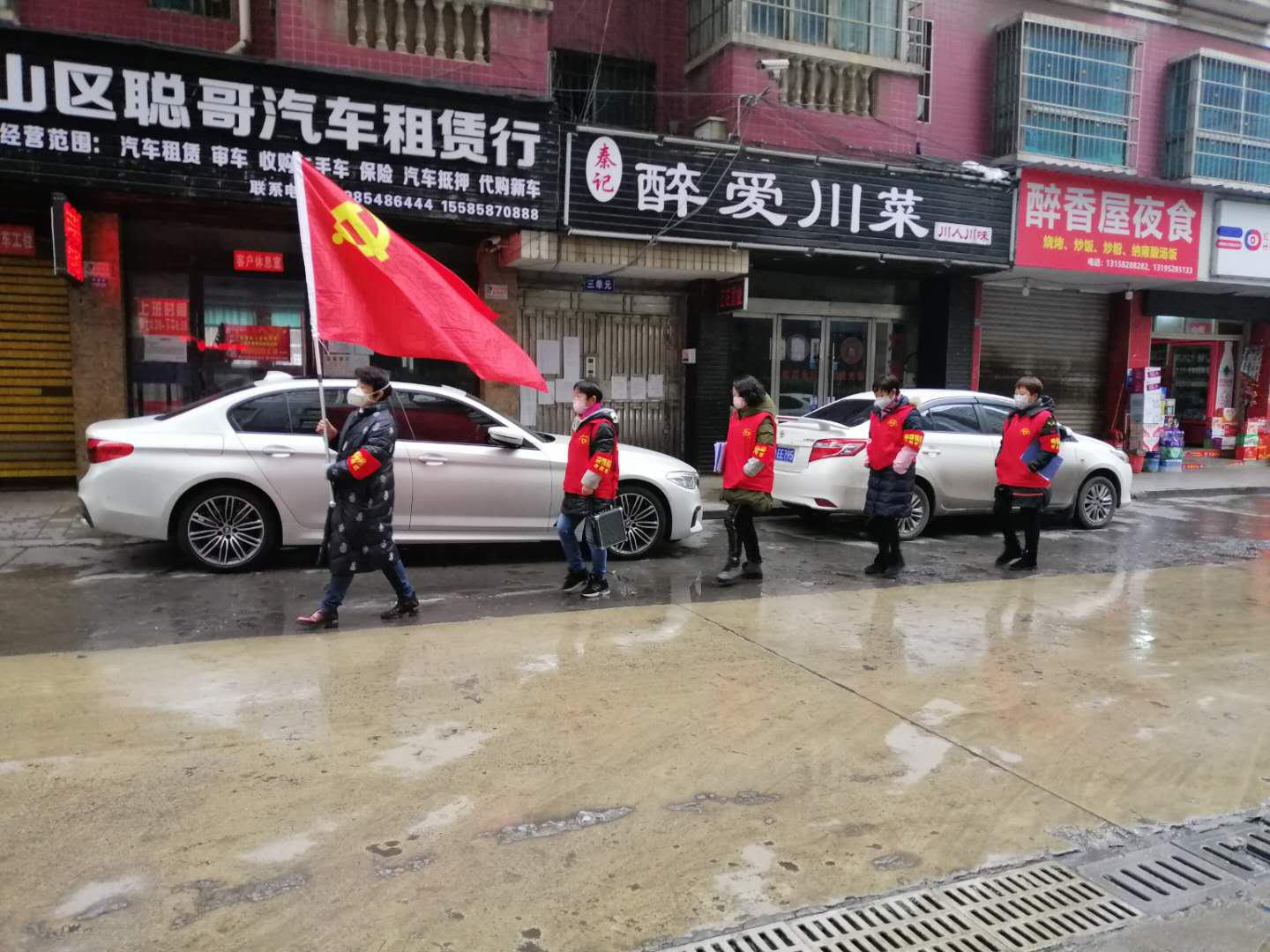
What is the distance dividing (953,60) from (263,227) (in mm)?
10931

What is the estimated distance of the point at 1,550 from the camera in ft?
27.0

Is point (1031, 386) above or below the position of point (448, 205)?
below

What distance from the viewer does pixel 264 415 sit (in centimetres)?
754

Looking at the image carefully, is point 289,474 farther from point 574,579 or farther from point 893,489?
point 893,489

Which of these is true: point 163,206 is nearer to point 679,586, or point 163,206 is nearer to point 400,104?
point 400,104

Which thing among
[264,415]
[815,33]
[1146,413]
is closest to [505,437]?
[264,415]

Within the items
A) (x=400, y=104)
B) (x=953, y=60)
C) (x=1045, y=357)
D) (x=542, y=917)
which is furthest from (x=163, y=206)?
(x=1045, y=357)

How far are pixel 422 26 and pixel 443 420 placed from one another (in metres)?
6.02

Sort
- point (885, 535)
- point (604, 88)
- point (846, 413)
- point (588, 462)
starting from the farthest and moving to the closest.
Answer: point (604, 88) → point (846, 413) → point (885, 535) → point (588, 462)

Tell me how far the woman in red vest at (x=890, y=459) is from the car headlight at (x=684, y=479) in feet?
5.12

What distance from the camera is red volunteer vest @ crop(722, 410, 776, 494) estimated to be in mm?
7219

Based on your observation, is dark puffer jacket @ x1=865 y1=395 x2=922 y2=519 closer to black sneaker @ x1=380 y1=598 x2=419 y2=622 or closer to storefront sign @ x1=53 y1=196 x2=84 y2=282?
black sneaker @ x1=380 y1=598 x2=419 y2=622

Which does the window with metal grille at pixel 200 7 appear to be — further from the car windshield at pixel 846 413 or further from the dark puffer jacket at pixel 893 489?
the dark puffer jacket at pixel 893 489

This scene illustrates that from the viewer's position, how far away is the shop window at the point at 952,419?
9891mm
